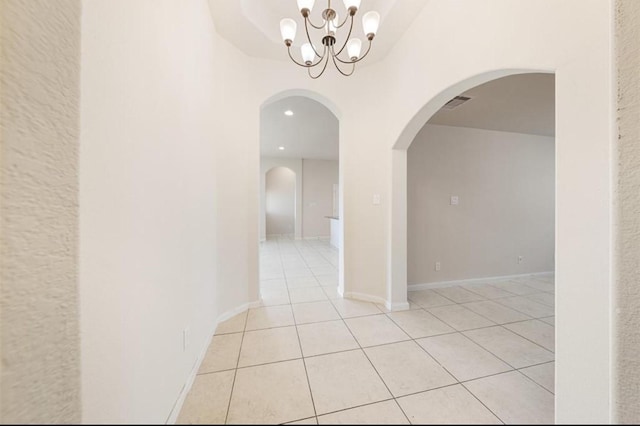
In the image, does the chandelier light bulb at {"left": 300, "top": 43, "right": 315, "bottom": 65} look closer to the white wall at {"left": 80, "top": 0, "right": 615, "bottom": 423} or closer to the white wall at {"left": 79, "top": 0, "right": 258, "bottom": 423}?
the white wall at {"left": 80, "top": 0, "right": 615, "bottom": 423}

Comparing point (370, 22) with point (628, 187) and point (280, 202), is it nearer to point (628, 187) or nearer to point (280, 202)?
point (628, 187)

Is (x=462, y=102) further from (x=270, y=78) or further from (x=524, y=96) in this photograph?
(x=270, y=78)

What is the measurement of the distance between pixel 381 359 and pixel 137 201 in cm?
136

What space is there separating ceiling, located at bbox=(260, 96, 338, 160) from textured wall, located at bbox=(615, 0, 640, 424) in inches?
117

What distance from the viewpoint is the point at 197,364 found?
98 cm

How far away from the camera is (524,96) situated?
2143mm

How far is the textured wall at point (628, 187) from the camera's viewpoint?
0.67 m

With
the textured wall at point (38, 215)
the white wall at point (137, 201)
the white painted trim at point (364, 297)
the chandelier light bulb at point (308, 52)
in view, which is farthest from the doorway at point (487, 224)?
the textured wall at point (38, 215)

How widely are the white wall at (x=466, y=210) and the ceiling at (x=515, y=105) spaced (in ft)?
0.75

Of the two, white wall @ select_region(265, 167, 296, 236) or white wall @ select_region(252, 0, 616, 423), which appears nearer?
white wall @ select_region(252, 0, 616, 423)

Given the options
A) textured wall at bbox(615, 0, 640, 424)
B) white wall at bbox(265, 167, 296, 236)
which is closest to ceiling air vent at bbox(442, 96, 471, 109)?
textured wall at bbox(615, 0, 640, 424)

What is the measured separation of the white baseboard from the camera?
382 millimetres

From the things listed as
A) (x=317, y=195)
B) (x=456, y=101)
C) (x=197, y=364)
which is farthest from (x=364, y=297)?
(x=317, y=195)

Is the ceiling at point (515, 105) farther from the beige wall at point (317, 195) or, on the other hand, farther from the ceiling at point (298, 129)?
the beige wall at point (317, 195)
